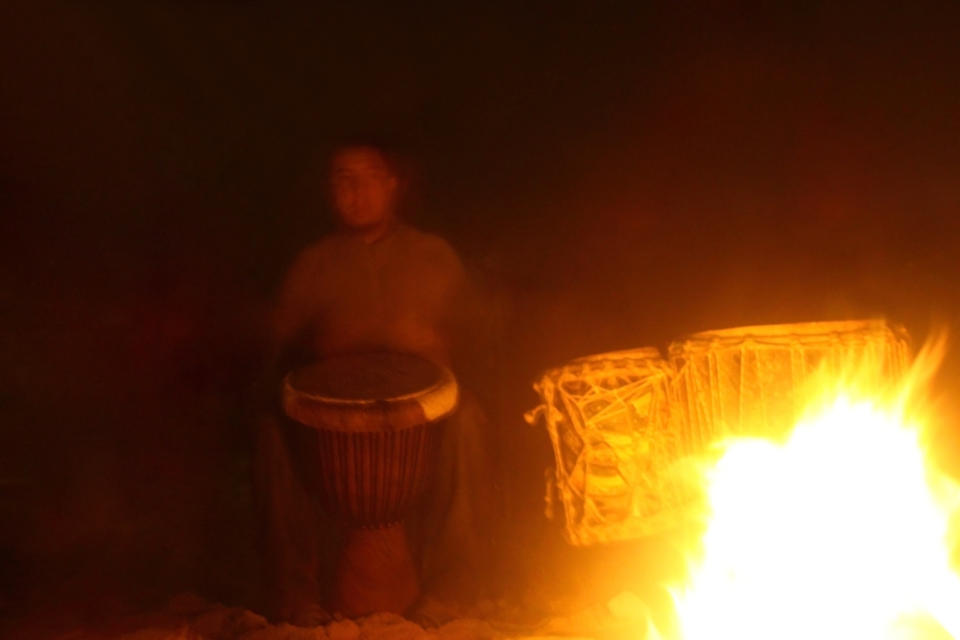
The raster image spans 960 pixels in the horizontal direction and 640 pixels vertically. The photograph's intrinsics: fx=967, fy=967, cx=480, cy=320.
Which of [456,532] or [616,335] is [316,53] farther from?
[456,532]

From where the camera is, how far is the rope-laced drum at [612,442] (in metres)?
4.13

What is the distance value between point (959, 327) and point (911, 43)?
1.29 meters

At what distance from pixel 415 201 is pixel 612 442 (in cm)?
161

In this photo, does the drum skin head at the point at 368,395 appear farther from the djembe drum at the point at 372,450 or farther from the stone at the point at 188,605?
the stone at the point at 188,605

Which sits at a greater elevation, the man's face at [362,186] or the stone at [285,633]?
the man's face at [362,186]

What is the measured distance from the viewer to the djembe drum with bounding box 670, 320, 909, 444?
13.3 feet

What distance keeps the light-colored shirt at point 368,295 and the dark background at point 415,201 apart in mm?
315

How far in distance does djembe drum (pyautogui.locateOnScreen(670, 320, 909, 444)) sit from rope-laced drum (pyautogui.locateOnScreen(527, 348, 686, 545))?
0.15m

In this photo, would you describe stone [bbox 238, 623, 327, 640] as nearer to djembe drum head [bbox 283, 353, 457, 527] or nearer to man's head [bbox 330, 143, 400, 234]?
djembe drum head [bbox 283, 353, 457, 527]

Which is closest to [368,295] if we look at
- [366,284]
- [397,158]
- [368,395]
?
[366,284]

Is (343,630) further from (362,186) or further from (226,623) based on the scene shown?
(362,186)

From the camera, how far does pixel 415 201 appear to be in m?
4.88

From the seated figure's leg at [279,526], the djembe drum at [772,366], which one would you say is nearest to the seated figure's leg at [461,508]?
the seated figure's leg at [279,526]

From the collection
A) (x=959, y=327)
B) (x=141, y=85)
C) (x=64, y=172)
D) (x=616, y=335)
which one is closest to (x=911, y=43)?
(x=959, y=327)
